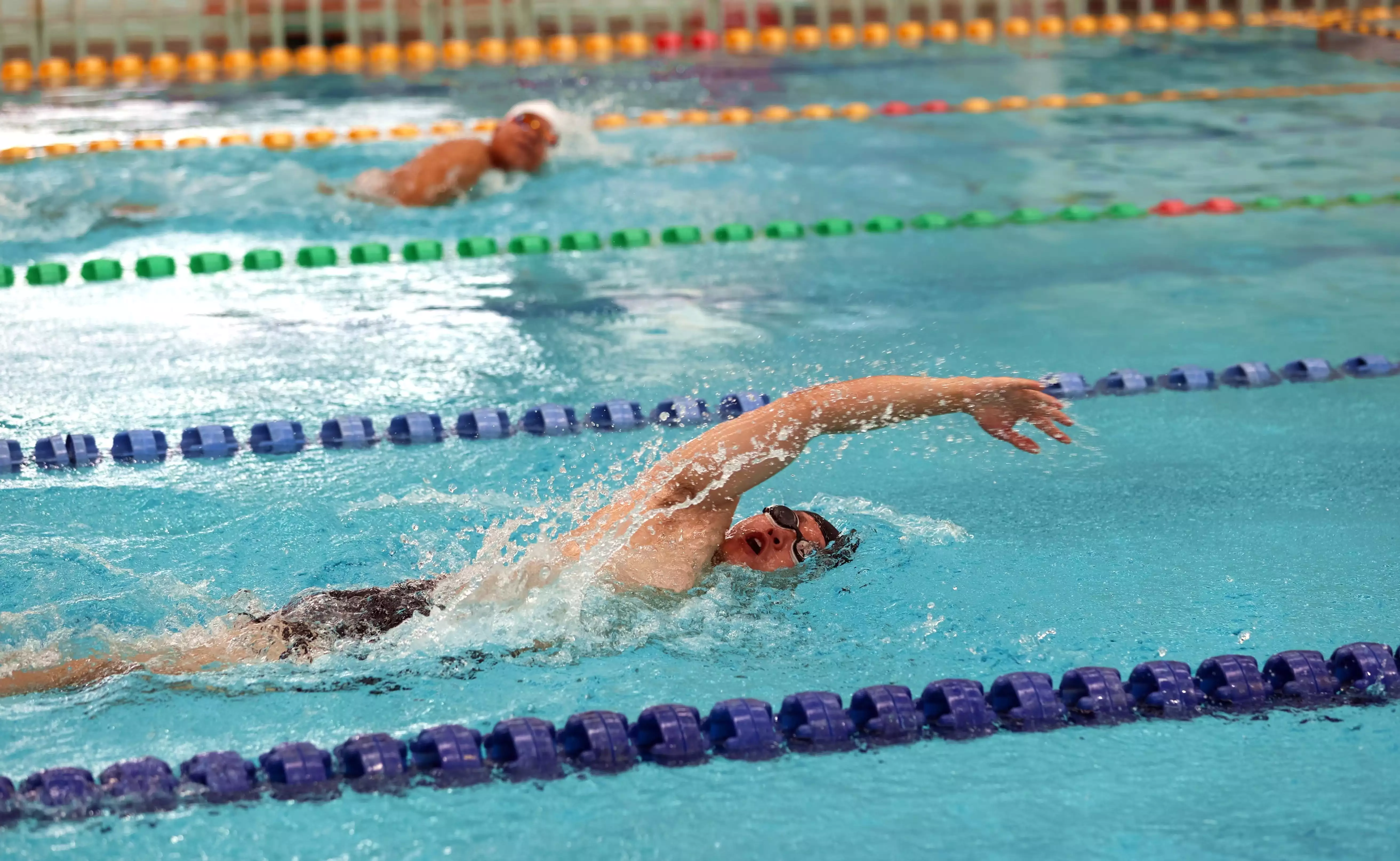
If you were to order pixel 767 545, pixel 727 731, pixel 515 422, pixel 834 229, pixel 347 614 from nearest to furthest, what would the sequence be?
pixel 727 731, pixel 347 614, pixel 767 545, pixel 515 422, pixel 834 229

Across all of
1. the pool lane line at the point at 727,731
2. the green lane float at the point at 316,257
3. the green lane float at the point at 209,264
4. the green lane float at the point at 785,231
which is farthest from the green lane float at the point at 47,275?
the pool lane line at the point at 727,731

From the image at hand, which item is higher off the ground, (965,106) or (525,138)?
(965,106)

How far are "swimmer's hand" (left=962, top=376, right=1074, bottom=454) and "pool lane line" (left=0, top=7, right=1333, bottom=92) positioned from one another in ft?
30.1

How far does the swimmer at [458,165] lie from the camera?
23.5 feet

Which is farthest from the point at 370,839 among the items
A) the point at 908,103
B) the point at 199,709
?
the point at 908,103

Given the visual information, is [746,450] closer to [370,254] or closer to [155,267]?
[370,254]

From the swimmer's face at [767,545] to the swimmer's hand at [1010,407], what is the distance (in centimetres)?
48

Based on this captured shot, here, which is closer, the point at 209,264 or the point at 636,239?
the point at 209,264

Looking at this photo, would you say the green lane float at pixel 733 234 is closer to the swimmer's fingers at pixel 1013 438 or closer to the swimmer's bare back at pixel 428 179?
the swimmer's bare back at pixel 428 179

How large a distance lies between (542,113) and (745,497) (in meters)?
4.16

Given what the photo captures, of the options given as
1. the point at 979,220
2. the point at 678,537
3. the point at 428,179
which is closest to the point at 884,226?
the point at 979,220

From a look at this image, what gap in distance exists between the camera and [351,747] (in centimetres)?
258

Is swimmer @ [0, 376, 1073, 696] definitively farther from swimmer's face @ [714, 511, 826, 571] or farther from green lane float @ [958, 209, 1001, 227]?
green lane float @ [958, 209, 1001, 227]

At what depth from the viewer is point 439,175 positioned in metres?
7.16
